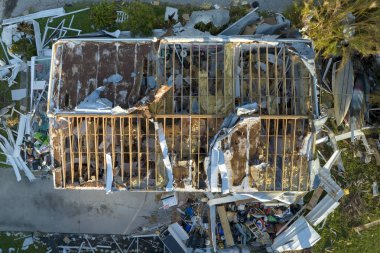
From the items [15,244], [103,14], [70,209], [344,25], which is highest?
[103,14]

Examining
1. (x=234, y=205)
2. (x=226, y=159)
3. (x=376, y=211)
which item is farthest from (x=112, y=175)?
(x=376, y=211)

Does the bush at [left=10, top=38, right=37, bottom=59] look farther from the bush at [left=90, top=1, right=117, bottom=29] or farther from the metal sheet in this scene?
the metal sheet

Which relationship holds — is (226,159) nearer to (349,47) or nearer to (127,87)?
(127,87)

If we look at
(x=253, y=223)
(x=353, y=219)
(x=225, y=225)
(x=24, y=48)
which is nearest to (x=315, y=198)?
(x=353, y=219)

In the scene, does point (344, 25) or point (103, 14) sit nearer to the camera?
point (344, 25)

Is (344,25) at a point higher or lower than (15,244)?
higher

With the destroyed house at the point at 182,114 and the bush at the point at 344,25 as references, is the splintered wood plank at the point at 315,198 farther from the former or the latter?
the bush at the point at 344,25

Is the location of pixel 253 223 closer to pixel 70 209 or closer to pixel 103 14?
pixel 70 209

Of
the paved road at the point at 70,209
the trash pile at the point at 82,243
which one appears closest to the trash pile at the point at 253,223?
the paved road at the point at 70,209
